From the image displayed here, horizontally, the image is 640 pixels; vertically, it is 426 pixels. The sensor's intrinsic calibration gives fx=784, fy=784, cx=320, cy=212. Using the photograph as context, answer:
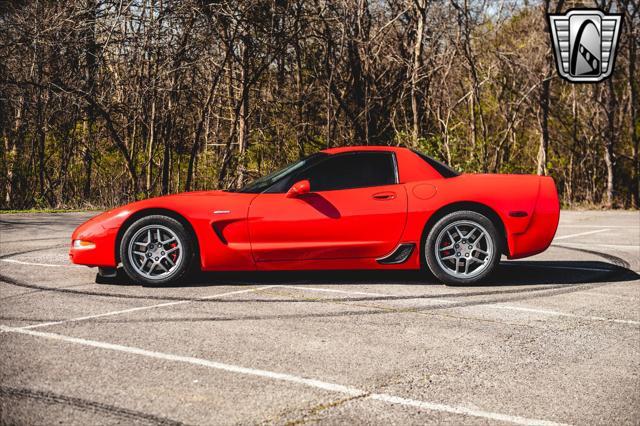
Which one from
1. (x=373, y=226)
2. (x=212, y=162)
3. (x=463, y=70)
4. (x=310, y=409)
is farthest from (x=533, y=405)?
(x=463, y=70)

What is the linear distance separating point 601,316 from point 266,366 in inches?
119

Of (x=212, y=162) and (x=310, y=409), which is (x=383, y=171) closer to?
(x=310, y=409)

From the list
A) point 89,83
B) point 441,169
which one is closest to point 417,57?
point 89,83

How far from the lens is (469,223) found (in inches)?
299

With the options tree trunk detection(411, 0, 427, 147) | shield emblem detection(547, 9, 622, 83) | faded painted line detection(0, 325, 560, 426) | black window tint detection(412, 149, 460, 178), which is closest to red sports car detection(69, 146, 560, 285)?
black window tint detection(412, 149, 460, 178)

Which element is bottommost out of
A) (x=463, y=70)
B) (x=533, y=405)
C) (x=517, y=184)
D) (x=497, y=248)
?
(x=533, y=405)

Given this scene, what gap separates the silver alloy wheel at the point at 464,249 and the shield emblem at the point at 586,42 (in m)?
16.2

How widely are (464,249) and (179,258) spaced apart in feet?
9.03

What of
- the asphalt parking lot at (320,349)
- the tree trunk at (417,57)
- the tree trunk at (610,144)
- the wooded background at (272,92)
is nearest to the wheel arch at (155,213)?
the asphalt parking lot at (320,349)

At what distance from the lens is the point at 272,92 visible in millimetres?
21031

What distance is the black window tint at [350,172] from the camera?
7.68 m

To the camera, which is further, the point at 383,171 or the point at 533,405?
the point at 383,171

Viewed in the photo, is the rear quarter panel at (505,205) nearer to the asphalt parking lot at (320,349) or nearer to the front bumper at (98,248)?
the asphalt parking lot at (320,349)

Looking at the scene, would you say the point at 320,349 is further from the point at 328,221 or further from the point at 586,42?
the point at 586,42
